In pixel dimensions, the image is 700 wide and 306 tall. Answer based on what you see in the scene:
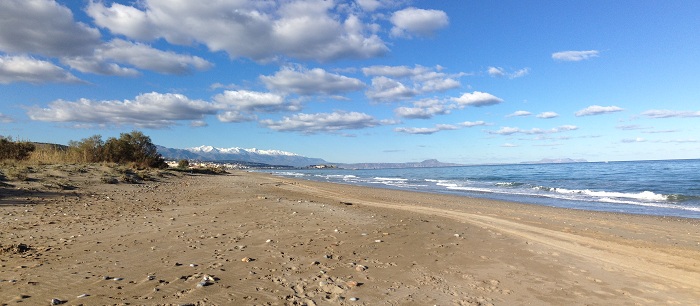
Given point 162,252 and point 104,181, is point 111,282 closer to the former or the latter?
point 162,252

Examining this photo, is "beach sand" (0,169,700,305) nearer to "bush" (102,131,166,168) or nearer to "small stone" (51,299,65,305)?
"small stone" (51,299,65,305)

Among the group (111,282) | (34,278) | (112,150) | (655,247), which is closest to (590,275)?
(655,247)

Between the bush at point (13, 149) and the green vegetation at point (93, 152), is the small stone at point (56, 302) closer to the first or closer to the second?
the green vegetation at point (93, 152)

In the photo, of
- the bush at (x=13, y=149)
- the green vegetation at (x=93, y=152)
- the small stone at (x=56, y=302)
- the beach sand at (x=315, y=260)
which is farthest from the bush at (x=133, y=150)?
the small stone at (x=56, y=302)

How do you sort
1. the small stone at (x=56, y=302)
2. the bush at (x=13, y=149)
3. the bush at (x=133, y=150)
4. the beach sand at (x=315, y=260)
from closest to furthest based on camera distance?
the small stone at (x=56, y=302), the beach sand at (x=315, y=260), the bush at (x=13, y=149), the bush at (x=133, y=150)

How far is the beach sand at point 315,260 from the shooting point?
5414 millimetres

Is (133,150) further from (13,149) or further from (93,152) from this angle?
(13,149)

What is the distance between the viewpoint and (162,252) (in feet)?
23.9

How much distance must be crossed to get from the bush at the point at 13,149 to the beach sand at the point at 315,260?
678 inches

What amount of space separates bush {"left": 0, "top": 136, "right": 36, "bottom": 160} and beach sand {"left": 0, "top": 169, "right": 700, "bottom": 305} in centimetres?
1723

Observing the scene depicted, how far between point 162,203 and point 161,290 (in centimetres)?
1085

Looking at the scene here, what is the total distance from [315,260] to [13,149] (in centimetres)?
2989

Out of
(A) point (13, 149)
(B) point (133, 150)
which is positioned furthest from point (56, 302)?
(B) point (133, 150)

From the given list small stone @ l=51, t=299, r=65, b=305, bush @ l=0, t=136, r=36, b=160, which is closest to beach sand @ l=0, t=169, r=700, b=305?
small stone @ l=51, t=299, r=65, b=305
